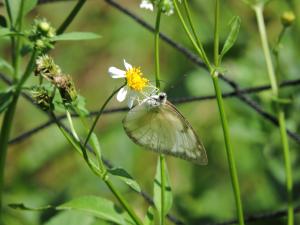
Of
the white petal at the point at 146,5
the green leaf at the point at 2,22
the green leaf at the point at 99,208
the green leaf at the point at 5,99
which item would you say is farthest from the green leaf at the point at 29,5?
the green leaf at the point at 99,208

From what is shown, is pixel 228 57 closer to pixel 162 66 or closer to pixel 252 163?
pixel 252 163

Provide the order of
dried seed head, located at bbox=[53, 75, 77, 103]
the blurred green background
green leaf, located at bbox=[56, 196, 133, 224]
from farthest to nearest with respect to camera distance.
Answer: the blurred green background → green leaf, located at bbox=[56, 196, 133, 224] → dried seed head, located at bbox=[53, 75, 77, 103]

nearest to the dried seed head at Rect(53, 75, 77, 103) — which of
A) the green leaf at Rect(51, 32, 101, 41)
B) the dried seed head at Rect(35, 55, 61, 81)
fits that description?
the dried seed head at Rect(35, 55, 61, 81)

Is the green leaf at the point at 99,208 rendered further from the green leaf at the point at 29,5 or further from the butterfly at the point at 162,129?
the green leaf at the point at 29,5

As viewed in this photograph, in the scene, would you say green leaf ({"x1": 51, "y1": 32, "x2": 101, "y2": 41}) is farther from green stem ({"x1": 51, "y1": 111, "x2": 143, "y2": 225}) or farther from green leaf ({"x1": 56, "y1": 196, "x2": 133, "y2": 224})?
green leaf ({"x1": 56, "y1": 196, "x2": 133, "y2": 224})

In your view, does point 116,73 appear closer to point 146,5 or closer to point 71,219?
point 146,5

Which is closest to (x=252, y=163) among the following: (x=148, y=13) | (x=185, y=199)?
(x=185, y=199)
